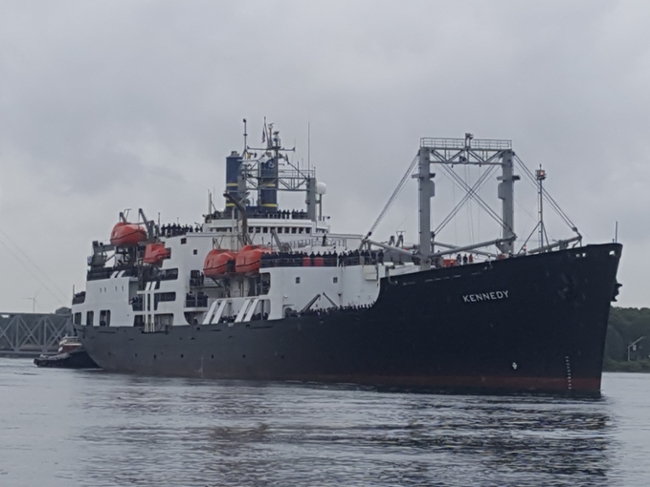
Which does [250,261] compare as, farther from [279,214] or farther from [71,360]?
[71,360]

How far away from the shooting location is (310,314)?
6144 cm

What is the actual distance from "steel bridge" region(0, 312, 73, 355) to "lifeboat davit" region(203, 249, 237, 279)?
105791mm

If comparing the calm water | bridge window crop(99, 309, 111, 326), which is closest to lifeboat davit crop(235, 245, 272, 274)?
the calm water

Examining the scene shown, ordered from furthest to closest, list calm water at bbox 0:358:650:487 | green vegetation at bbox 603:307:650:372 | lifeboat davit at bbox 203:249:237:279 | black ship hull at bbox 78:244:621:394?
green vegetation at bbox 603:307:650:372 < lifeboat davit at bbox 203:249:237:279 < black ship hull at bbox 78:244:621:394 < calm water at bbox 0:358:650:487

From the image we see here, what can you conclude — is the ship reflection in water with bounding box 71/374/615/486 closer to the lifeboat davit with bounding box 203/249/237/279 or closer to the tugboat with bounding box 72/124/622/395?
the tugboat with bounding box 72/124/622/395

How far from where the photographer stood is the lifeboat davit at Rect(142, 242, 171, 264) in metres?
76.4

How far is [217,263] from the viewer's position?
69.8 m

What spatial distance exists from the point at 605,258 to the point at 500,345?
561 cm

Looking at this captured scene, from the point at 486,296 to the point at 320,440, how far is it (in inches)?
800

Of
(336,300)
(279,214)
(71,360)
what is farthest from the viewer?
(71,360)

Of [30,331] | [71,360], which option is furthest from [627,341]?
[30,331]

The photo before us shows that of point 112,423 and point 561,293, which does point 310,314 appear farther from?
point 112,423

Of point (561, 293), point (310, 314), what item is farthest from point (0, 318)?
point (561, 293)

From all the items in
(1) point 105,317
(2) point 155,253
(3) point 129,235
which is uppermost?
(3) point 129,235
